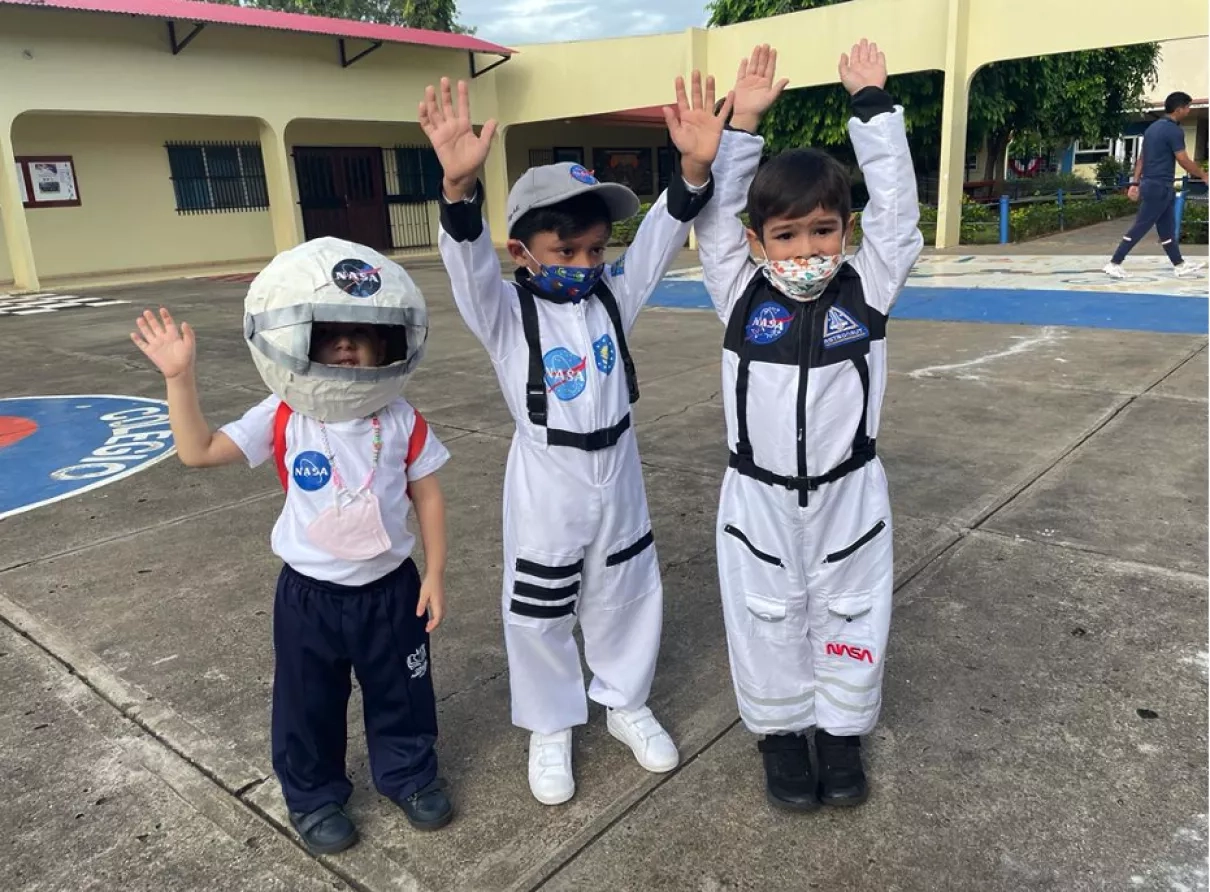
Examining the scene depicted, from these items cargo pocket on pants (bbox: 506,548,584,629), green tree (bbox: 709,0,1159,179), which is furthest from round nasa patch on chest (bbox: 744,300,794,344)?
green tree (bbox: 709,0,1159,179)

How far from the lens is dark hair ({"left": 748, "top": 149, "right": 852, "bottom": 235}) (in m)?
1.97

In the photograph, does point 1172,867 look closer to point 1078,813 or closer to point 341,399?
point 1078,813

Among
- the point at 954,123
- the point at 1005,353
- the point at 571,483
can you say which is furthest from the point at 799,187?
the point at 954,123

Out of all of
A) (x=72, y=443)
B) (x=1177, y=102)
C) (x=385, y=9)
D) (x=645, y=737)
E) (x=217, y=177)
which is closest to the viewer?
(x=645, y=737)

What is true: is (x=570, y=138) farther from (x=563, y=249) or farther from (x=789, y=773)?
(x=789, y=773)

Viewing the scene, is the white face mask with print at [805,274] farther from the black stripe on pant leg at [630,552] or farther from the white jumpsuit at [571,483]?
the black stripe on pant leg at [630,552]

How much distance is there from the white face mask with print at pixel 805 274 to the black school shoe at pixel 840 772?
1.05 metres

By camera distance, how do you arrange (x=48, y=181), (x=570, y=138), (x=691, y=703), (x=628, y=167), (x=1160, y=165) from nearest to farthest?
(x=691, y=703)
(x=1160, y=165)
(x=48, y=181)
(x=570, y=138)
(x=628, y=167)

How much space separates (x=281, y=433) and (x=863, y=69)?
154cm

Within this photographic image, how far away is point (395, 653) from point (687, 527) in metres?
1.99

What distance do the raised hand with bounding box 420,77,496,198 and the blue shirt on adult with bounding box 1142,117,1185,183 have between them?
1004 centimetres

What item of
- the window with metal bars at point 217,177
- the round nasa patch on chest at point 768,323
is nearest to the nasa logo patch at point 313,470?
the round nasa patch on chest at point 768,323

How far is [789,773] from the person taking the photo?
2133mm

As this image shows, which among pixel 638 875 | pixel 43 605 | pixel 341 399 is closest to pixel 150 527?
pixel 43 605
